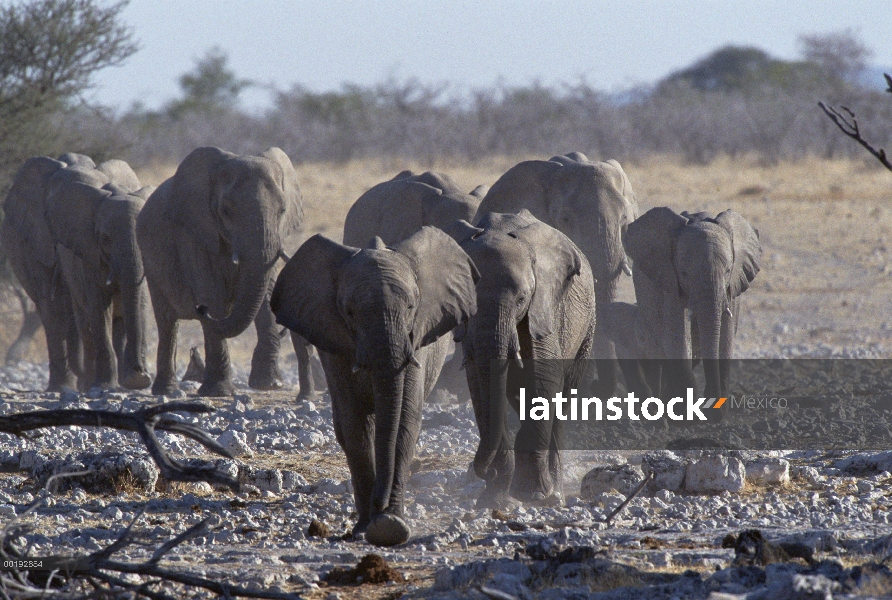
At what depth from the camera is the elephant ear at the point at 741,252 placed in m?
10.2

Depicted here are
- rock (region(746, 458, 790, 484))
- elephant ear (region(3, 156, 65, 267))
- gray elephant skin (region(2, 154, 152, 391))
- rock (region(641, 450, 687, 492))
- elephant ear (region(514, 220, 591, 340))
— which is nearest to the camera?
elephant ear (region(514, 220, 591, 340))

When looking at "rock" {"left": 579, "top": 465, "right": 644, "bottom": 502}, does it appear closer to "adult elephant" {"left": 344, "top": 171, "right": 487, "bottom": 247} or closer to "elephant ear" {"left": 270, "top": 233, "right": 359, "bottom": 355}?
"elephant ear" {"left": 270, "top": 233, "right": 359, "bottom": 355}

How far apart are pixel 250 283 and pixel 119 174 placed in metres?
3.91

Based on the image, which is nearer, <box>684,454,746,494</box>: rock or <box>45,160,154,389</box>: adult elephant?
<box>684,454,746,494</box>: rock

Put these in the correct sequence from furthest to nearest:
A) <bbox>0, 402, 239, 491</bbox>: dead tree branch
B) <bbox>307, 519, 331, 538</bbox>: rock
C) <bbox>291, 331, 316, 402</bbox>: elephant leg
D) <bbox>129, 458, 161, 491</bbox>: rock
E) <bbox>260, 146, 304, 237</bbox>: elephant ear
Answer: <bbox>291, 331, 316, 402</bbox>: elephant leg → <bbox>260, 146, 304, 237</bbox>: elephant ear → <bbox>129, 458, 161, 491</bbox>: rock → <bbox>307, 519, 331, 538</bbox>: rock → <bbox>0, 402, 239, 491</bbox>: dead tree branch

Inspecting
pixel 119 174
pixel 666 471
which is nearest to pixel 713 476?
pixel 666 471

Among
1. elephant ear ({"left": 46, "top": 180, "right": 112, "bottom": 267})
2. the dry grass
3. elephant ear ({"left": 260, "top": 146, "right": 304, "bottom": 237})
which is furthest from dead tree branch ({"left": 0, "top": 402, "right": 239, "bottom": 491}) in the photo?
the dry grass

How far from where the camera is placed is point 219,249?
10.6 metres

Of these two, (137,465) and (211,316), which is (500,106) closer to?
(211,316)

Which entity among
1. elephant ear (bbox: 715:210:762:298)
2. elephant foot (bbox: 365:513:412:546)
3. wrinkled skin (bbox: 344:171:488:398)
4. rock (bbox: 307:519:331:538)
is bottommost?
rock (bbox: 307:519:331:538)

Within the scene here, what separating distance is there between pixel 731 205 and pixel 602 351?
36.8 ft

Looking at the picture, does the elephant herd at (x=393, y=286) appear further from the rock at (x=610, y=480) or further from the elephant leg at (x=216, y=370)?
the rock at (x=610, y=480)

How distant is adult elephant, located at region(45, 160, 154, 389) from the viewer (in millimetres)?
11188

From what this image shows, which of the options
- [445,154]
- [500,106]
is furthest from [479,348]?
[500,106]
